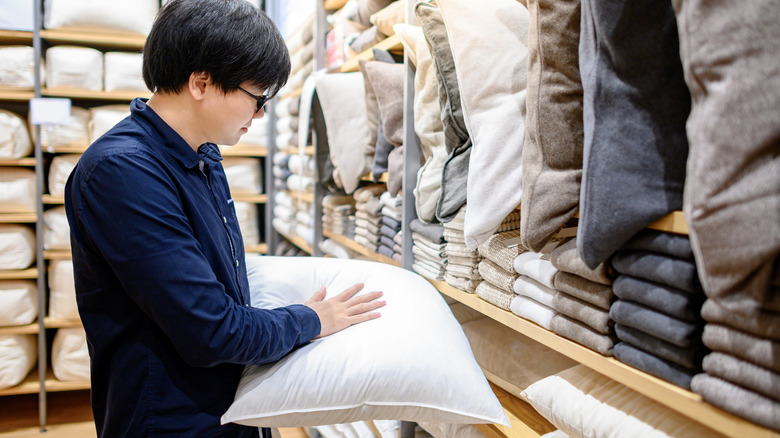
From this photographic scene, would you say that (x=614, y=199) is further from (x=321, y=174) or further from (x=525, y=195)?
(x=321, y=174)

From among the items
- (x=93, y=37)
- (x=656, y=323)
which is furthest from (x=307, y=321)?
(x=93, y=37)

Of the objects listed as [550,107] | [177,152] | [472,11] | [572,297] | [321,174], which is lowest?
[321,174]

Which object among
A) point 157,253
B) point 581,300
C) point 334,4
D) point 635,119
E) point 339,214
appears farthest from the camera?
point 334,4

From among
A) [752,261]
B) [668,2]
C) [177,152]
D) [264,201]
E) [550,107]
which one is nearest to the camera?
[752,261]

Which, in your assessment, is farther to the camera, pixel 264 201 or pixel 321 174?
pixel 264 201

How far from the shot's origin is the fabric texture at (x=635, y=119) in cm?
78

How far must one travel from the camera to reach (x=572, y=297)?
104 cm

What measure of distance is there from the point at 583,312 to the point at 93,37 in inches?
121

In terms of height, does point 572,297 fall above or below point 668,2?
below

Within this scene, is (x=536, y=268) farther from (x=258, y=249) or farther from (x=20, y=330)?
(x=20, y=330)

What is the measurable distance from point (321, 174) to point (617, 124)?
194 centimetres

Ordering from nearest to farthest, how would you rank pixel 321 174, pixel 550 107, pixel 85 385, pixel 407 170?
pixel 550 107
pixel 407 170
pixel 321 174
pixel 85 385

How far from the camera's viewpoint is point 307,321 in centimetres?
115

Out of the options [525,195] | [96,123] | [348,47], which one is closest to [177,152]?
[525,195]
